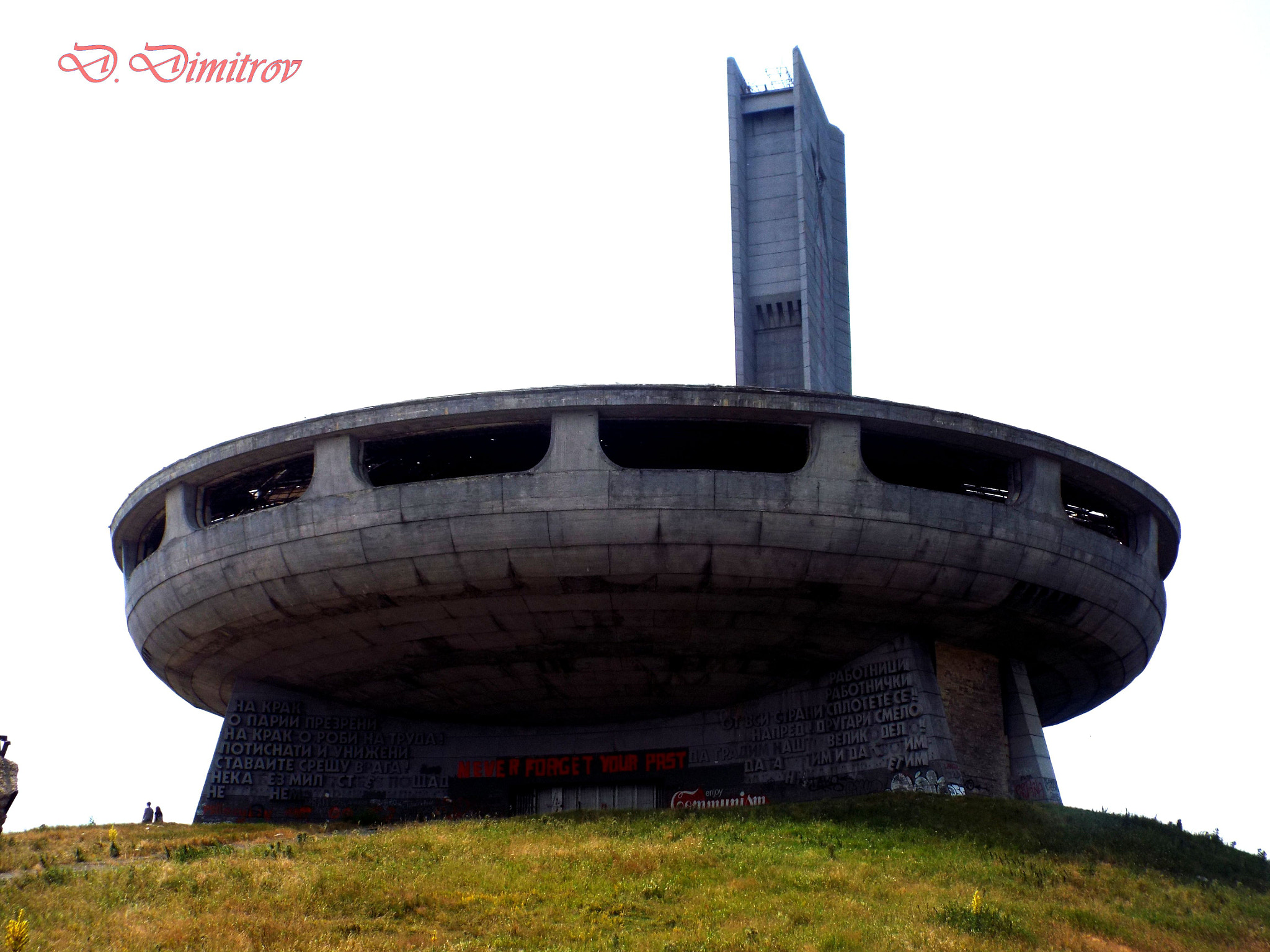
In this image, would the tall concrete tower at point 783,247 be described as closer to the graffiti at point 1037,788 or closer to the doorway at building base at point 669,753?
the doorway at building base at point 669,753

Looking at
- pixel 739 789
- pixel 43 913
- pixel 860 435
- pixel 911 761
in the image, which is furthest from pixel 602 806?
pixel 43 913

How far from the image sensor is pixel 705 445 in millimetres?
30500

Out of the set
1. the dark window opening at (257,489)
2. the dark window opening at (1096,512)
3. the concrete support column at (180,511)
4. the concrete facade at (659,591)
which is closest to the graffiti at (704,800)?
the concrete facade at (659,591)

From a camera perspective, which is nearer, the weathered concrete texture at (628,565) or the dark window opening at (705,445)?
the weathered concrete texture at (628,565)

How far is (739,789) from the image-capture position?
3183cm

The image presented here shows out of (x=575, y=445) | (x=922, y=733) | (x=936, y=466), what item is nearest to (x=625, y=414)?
(x=575, y=445)

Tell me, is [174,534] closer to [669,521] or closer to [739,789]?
[669,521]

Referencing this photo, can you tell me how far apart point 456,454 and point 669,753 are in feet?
32.3

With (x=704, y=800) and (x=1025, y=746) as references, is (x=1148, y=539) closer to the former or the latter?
(x=1025, y=746)

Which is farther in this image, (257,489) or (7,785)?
(257,489)

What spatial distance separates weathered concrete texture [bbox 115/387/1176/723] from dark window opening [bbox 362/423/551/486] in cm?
112

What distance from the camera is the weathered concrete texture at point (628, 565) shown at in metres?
26.6

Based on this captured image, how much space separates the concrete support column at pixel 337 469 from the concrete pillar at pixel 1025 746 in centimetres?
1645

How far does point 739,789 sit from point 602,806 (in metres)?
4.25
